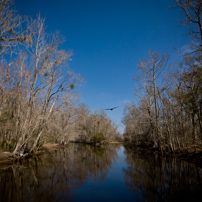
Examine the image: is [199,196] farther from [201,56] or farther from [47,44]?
[47,44]

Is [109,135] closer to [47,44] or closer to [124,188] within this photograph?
[47,44]

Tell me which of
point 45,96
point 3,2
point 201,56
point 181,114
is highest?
point 3,2

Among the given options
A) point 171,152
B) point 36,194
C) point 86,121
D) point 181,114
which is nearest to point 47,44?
point 36,194

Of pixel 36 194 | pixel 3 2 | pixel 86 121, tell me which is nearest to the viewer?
pixel 36 194

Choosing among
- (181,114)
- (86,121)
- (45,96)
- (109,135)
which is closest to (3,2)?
(45,96)

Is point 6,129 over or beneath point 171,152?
over

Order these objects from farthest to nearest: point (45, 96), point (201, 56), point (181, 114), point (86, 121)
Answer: point (86, 121) < point (45, 96) < point (181, 114) < point (201, 56)

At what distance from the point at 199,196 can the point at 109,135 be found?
4656 centimetres

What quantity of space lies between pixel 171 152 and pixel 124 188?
12.4 metres

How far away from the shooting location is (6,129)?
17.6 metres

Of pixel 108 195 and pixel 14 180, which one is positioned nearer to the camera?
pixel 108 195

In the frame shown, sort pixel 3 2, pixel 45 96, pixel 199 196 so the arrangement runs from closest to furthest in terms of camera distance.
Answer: pixel 199 196 < pixel 3 2 < pixel 45 96

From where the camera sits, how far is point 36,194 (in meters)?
5.27

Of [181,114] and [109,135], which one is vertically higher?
[181,114]
